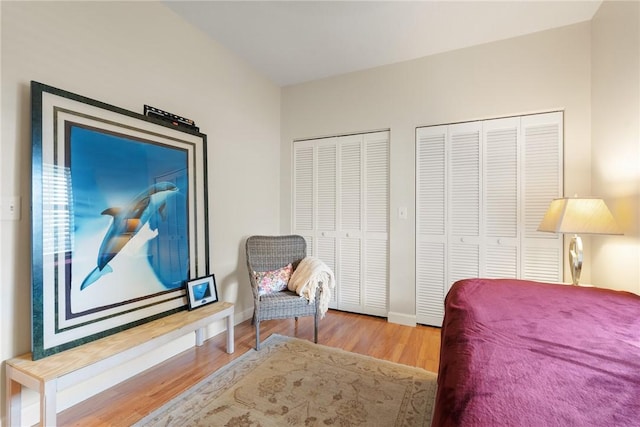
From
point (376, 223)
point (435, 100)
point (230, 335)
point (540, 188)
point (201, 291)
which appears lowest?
point (230, 335)

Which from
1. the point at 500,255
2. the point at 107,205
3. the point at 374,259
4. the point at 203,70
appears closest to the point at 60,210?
the point at 107,205

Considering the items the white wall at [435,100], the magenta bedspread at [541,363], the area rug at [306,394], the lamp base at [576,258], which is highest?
the white wall at [435,100]

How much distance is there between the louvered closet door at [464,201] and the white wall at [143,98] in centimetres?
202

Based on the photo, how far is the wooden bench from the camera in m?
1.32

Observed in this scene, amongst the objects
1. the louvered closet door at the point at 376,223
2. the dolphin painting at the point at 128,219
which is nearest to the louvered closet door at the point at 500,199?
the louvered closet door at the point at 376,223

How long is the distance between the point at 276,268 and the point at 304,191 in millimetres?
1064

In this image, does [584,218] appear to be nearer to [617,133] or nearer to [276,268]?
[617,133]

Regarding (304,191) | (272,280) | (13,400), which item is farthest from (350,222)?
(13,400)

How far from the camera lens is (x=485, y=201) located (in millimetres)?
2672

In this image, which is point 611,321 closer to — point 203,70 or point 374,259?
point 374,259

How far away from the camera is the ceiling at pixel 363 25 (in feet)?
7.14

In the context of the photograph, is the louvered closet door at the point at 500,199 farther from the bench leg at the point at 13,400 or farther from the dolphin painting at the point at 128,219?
the bench leg at the point at 13,400

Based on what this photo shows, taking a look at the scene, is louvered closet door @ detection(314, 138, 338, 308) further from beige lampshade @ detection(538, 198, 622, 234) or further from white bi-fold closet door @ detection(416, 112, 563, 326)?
beige lampshade @ detection(538, 198, 622, 234)

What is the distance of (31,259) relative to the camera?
1.46 m
